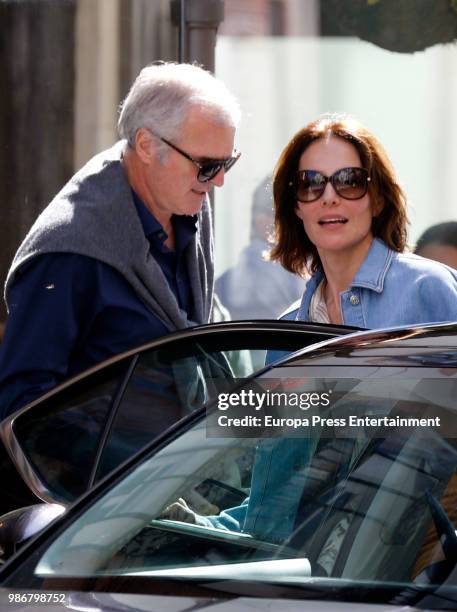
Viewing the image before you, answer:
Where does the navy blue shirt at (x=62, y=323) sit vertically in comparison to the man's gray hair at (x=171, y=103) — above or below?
below

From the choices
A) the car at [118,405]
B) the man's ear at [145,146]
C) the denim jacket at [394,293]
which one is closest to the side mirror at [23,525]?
the car at [118,405]

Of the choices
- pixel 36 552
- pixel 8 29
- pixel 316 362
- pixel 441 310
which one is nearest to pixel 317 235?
pixel 441 310

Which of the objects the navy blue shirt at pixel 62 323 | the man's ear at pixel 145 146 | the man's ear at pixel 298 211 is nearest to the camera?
the navy blue shirt at pixel 62 323

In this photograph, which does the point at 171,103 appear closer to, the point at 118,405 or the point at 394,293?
the point at 394,293

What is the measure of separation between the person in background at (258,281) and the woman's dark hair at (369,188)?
8.54 feet

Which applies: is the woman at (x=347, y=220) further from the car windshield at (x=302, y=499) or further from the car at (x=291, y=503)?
the car windshield at (x=302, y=499)

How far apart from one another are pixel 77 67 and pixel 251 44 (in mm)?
899

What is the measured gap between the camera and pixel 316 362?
255 centimetres

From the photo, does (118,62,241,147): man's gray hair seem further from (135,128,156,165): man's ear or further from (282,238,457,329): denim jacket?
(282,238,457,329): denim jacket

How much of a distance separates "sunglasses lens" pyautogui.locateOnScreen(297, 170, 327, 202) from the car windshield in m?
1.28

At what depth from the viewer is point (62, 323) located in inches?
145

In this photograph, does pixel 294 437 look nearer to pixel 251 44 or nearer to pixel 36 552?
pixel 36 552

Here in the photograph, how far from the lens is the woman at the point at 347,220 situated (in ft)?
11.7
